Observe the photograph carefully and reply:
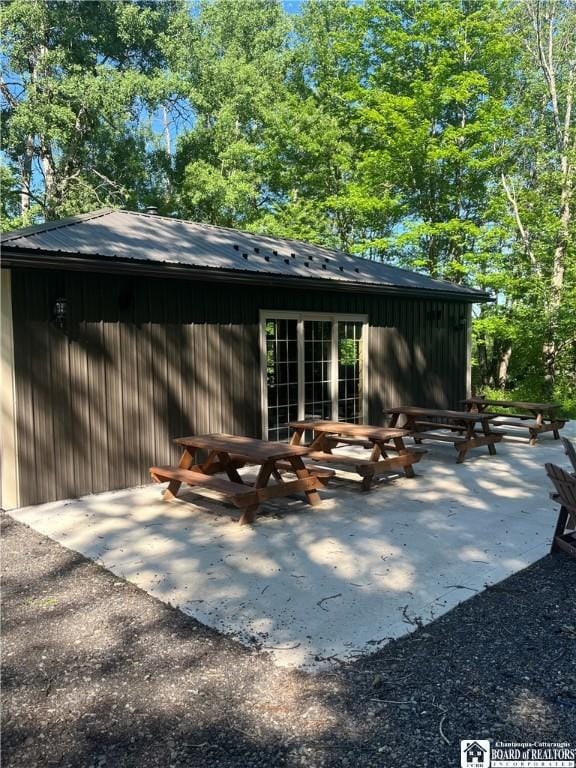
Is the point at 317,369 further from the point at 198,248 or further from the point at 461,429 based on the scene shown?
the point at 198,248

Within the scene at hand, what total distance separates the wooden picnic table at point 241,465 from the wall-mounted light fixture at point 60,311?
1562mm

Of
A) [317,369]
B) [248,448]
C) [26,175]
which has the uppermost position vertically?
[26,175]

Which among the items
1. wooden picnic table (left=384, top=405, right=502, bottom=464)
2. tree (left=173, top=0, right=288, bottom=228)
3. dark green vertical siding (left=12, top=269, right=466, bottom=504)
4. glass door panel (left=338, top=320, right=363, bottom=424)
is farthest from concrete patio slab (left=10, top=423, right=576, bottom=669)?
tree (left=173, top=0, right=288, bottom=228)

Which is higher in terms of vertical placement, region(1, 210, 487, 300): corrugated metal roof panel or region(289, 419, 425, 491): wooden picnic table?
region(1, 210, 487, 300): corrugated metal roof panel

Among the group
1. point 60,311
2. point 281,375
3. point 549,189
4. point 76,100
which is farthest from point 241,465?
point 76,100

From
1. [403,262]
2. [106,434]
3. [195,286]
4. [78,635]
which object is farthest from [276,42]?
[78,635]

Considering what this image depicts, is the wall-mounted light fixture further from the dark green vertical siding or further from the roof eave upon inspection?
the roof eave

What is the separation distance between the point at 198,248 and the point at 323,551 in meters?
4.33

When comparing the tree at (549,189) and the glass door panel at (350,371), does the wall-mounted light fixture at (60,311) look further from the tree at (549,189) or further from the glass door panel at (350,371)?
the tree at (549,189)

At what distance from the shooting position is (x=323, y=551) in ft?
13.2

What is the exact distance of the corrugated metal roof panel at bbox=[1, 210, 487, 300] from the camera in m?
5.59

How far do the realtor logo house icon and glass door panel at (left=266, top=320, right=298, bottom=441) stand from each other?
18.1ft

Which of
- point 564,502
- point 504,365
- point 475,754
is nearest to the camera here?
point 475,754

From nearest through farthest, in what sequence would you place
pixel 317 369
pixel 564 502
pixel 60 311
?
1. pixel 564 502
2. pixel 60 311
3. pixel 317 369
